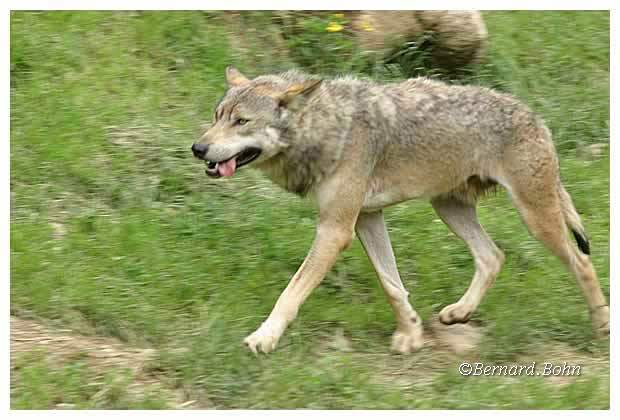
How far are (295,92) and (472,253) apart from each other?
1868 mm

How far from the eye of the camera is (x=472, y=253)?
26.0ft

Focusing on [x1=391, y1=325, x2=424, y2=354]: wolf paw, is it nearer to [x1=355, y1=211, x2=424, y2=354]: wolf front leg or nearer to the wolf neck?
[x1=355, y1=211, x2=424, y2=354]: wolf front leg

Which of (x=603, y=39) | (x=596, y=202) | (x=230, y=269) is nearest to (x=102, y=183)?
Answer: (x=230, y=269)

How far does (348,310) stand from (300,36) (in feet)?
13.0

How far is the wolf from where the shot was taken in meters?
6.98

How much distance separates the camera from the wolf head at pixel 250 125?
6824 millimetres

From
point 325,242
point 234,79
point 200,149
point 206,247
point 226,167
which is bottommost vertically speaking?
point 206,247

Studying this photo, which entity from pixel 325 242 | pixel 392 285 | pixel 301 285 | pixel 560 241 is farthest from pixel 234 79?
pixel 560 241

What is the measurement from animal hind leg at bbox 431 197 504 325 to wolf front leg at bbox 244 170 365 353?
1027 mm

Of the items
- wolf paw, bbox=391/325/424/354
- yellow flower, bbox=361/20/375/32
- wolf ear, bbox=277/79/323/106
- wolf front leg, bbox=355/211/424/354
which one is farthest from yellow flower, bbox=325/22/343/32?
wolf paw, bbox=391/325/424/354

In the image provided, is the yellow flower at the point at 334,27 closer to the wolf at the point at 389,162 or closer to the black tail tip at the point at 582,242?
the wolf at the point at 389,162

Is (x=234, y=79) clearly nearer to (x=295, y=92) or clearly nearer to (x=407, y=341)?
(x=295, y=92)

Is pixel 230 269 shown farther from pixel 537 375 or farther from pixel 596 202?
pixel 596 202

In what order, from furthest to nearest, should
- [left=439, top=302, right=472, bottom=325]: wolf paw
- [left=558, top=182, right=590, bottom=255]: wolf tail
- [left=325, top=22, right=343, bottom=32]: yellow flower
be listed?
1. [left=325, top=22, right=343, bottom=32]: yellow flower
2. [left=558, top=182, right=590, bottom=255]: wolf tail
3. [left=439, top=302, right=472, bottom=325]: wolf paw
